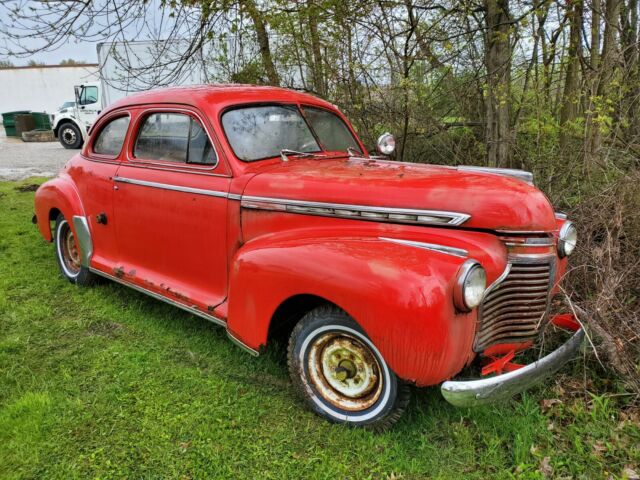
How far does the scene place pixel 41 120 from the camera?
2353 centimetres

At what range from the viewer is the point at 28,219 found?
7035mm

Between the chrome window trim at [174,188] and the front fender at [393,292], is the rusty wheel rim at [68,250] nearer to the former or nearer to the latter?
the chrome window trim at [174,188]

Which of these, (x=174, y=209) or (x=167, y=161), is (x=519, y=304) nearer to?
(x=174, y=209)

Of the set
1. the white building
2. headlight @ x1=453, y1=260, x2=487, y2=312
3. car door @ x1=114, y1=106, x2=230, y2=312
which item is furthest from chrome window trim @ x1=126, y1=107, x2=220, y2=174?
Result: the white building

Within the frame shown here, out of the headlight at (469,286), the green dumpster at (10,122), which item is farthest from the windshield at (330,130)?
the green dumpster at (10,122)

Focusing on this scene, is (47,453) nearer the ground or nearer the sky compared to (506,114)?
nearer the ground

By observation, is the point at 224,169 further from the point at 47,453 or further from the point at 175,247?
the point at 47,453

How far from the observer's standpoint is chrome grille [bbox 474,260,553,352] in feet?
8.16

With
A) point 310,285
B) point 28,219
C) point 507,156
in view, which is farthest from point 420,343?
point 28,219

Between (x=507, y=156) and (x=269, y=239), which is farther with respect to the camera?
(x=507, y=156)

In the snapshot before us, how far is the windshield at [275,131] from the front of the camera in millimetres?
3408

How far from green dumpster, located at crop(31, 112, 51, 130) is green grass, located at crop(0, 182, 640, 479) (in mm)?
23716

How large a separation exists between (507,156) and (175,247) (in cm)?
387

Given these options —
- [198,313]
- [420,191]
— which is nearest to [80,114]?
[198,313]
